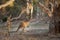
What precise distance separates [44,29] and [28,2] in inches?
26.6

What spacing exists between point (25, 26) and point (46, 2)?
2.37ft

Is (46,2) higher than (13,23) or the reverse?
higher

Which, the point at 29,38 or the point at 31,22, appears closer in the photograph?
the point at 29,38

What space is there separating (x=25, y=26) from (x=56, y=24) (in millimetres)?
681

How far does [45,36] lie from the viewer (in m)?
4.54

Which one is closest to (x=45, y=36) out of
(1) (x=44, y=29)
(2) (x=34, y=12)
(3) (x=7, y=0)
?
(1) (x=44, y=29)

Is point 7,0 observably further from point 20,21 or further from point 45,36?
point 45,36

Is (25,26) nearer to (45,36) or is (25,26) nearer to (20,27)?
(20,27)

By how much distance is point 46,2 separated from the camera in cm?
492

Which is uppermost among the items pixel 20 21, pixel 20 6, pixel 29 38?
pixel 20 6

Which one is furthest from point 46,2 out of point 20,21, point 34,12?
point 20,21

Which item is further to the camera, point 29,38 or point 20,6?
point 20,6

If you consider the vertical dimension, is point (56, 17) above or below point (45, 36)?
above

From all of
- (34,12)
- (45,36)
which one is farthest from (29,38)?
(34,12)
